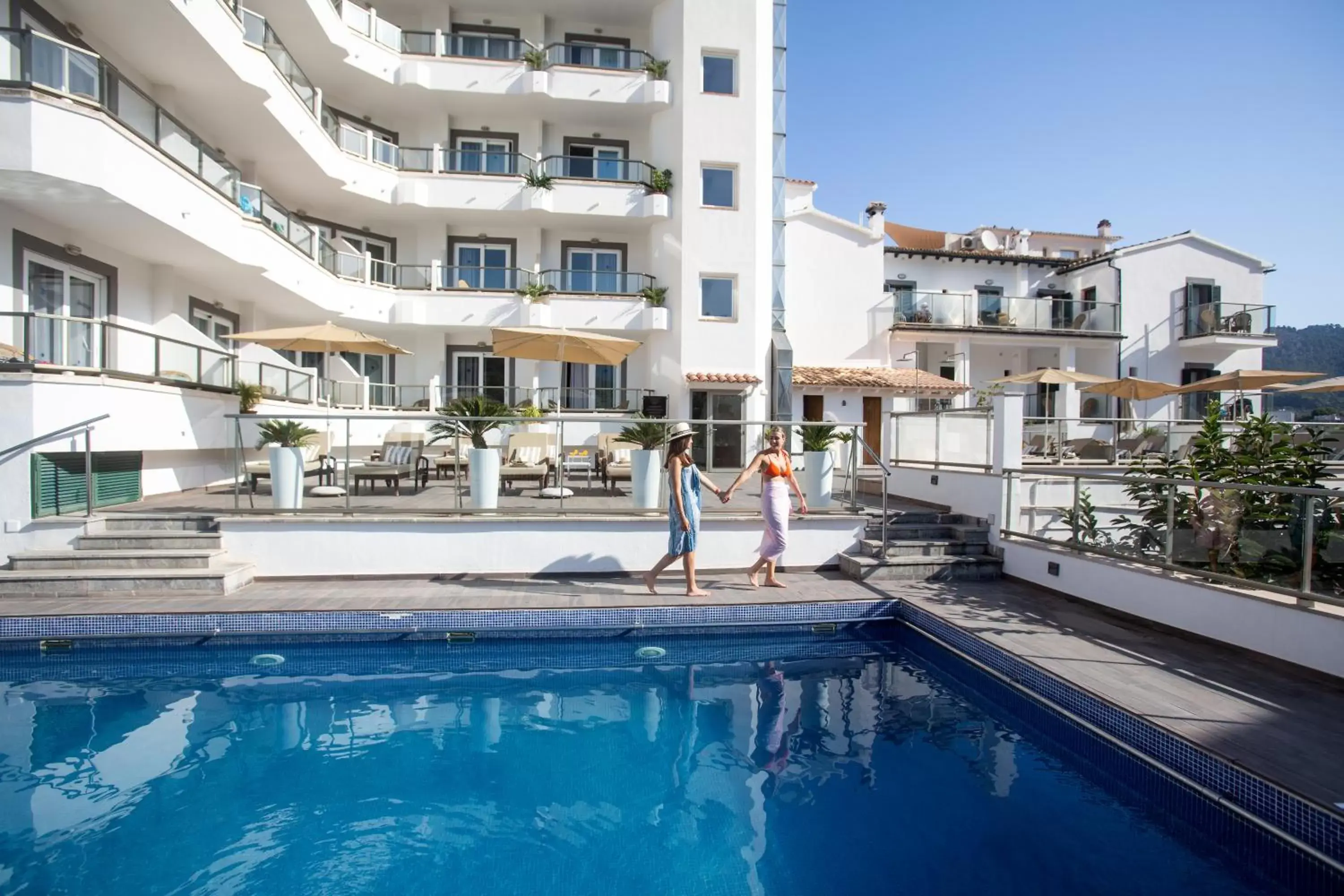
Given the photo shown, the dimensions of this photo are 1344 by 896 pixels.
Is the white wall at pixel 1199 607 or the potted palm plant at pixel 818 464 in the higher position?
the potted palm plant at pixel 818 464

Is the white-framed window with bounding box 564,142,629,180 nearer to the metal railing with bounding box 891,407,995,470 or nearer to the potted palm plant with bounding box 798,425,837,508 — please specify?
the metal railing with bounding box 891,407,995,470

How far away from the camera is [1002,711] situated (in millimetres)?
5984

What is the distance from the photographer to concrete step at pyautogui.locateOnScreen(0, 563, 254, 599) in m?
7.69

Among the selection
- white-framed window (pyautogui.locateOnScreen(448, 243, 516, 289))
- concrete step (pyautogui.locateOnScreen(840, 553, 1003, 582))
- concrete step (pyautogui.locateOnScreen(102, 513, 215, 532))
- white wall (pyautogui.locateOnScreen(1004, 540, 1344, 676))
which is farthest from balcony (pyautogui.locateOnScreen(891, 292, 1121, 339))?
concrete step (pyautogui.locateOnScreen(102, 513, 215, 532))

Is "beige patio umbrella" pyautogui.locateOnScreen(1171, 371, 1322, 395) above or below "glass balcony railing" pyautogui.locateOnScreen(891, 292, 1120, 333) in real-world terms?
below

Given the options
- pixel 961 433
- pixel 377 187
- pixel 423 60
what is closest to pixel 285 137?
pixel 377 187

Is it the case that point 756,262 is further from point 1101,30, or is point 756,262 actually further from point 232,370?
point 232,370

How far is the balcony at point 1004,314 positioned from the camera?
24.0 m

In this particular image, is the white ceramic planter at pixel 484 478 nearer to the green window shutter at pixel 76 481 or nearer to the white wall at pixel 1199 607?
the green window shutter at pixel 76 481

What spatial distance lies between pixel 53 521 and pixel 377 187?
43.3 feet

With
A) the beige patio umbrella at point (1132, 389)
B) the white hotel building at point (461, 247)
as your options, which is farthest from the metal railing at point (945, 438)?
the beige patio umbrella at point (1132, 389)

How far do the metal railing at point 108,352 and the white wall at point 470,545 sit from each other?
3.27 m

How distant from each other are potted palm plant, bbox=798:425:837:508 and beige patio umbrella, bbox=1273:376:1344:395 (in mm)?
13551

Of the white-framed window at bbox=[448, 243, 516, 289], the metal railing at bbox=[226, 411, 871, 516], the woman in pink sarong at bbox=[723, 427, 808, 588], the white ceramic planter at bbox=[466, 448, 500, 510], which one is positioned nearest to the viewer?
the woman in pink sarong at bbox=[723, 427, 808, 588]
